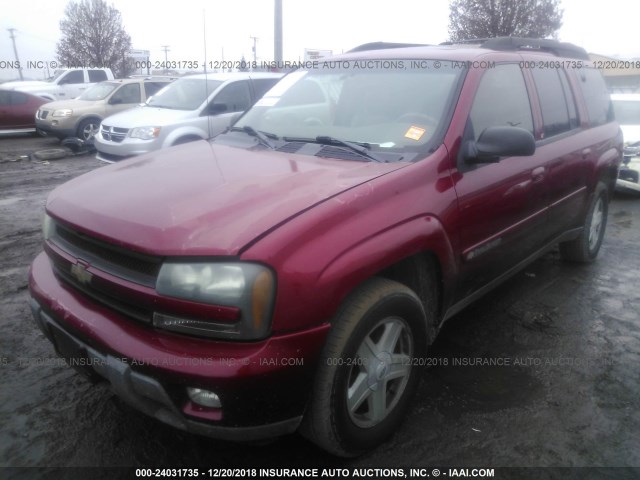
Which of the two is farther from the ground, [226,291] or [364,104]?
[364,104]

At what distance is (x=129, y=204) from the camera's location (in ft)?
7.16

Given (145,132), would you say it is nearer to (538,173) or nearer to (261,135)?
(261,135)

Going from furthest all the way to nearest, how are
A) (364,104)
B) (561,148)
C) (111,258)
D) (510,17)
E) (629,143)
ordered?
(510,17)
(629,143)
(561,148)
(364,104)
(111,258)

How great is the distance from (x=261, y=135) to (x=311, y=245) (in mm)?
1474

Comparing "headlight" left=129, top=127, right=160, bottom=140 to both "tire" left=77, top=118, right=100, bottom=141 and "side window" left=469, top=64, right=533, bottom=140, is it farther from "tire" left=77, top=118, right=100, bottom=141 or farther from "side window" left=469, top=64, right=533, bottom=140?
"side window" left=469, top=64, right=533, bottom=140

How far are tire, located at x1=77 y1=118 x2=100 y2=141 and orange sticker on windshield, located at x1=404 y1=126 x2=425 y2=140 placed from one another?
12.0 m

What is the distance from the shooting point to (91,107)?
13.0m

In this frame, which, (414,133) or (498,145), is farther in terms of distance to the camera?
(414,133)

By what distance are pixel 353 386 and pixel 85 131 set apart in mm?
12827

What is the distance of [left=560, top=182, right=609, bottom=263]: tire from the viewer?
14.7 feet

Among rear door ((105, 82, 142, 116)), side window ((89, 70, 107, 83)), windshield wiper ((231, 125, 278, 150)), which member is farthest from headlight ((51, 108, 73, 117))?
windshield wiper ((231, 125, 278, 150))

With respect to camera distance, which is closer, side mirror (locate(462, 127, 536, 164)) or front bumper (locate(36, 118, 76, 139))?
side mirror (locate(462, 127, 536, 164))

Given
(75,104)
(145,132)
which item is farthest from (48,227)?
(75,104)

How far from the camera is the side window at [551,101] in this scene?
3535mm
